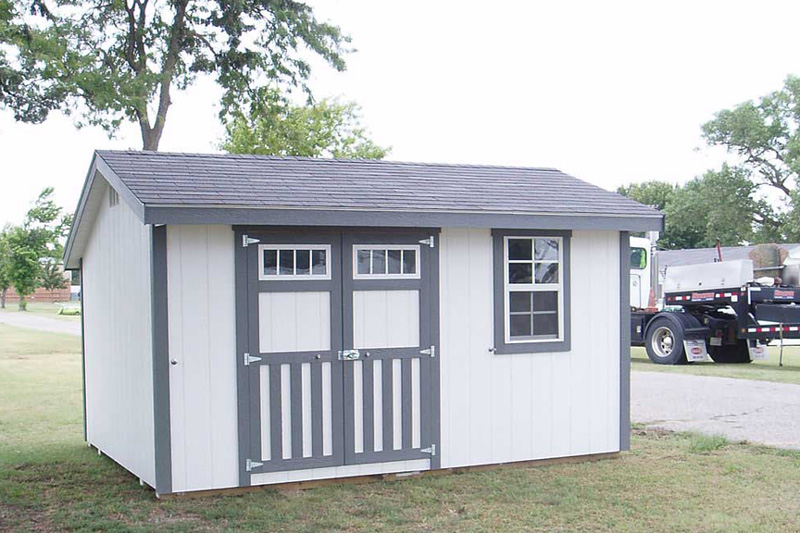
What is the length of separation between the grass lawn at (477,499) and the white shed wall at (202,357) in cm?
28

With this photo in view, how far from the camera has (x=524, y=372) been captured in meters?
8.27

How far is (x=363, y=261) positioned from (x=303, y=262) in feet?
1.66

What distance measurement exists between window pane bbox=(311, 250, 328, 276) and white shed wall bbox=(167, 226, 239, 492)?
0.64 m

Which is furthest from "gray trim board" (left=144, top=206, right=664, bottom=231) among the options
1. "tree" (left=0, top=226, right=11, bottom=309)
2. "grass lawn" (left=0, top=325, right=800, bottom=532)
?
"tree" (left=0, top=226, right=11, bottom=309)

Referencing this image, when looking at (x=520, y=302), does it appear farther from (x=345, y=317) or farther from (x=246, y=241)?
(x=246, y=241)

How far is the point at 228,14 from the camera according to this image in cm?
2033

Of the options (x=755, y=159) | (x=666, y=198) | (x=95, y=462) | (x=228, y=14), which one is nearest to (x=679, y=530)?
(x=95, y=462)

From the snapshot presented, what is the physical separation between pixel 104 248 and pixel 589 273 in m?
4.37

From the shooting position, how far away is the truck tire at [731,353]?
1919cm

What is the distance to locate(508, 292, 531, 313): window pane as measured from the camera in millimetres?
8266

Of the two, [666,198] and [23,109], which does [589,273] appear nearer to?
[23,109]

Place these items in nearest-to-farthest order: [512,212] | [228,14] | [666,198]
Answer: [512,212], [228,14], [666,198]

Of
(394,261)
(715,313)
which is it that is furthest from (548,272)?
(715,313)

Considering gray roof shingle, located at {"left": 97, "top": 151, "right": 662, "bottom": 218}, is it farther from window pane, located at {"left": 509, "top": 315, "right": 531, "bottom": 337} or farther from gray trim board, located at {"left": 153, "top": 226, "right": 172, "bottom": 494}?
window pane, located at {"left": 509, "top": 315, "right": 531, "bottom": 337}
